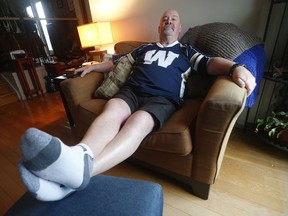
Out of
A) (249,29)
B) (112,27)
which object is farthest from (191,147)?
(112,27)

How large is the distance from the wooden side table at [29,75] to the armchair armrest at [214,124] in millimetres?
2991

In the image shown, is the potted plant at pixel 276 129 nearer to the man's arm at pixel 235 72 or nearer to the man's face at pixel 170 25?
the man's arm at pixel 235 72

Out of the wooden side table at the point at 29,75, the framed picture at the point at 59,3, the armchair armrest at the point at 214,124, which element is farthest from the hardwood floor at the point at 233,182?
the framed picture at the point at 59,3

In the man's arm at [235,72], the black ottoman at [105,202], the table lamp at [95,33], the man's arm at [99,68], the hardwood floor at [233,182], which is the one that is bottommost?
the hardwood floor at [233,182]

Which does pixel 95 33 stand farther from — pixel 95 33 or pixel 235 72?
pixel 235 72

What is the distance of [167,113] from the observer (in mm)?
1021

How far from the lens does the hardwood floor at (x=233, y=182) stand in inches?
37.7

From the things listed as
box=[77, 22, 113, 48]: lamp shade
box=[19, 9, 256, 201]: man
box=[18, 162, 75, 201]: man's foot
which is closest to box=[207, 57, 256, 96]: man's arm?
box=[19, 9, 256, 201]: man

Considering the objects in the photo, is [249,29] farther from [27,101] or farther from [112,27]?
[27,101]

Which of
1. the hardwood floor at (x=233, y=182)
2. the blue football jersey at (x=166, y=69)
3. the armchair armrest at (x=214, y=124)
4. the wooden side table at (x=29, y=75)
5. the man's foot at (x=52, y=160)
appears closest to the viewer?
the man's foot at (x=52, y=160)

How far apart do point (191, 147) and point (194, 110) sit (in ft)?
0.85

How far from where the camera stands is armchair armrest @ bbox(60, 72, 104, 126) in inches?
50.9

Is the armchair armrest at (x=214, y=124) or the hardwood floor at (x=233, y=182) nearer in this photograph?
the armchair armrest at (x=214, y=124)

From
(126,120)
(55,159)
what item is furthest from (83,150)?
(126,120)
